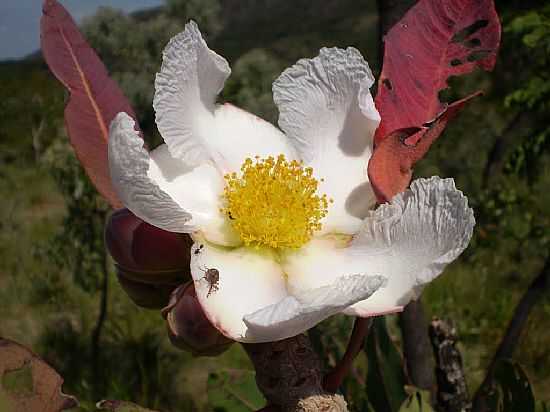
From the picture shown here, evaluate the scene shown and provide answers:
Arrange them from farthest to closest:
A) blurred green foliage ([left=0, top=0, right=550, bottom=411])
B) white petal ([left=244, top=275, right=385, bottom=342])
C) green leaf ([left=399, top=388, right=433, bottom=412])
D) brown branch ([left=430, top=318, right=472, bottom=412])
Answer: blurred green foliage ([left=0, top=0, right=550, bottom=411]) < brown branch ([left=430, top=318, right=472, bottom=412]) < green leaf ([left=399, top=388, right=433, bottom=412]) < white petal ([left=244, top=275, right=385, bottom=342])

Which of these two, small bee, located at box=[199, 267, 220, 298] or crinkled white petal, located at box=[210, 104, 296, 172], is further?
crinkled white petal, located at box=[210, 104, 296, 172]

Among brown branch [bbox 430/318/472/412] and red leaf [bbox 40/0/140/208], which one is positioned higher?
red leaf [bbox 40/0/140/208]

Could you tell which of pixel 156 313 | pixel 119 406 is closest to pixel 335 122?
pixel 119 406

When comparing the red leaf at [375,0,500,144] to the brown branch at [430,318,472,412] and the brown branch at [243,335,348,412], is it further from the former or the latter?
the brown branch at [430,318,472,412]

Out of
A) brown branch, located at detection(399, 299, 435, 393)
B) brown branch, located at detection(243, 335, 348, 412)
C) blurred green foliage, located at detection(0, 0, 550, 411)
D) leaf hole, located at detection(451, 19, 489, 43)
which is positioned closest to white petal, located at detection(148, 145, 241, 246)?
brown branch, located at detection(243, 335, 348, 412)

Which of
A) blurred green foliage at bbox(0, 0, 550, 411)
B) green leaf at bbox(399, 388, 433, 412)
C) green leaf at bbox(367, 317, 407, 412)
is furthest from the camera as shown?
blurred green foliage at bbox(0, 0, 550, 411)

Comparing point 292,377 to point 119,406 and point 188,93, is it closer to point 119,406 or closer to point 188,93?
point 119,406

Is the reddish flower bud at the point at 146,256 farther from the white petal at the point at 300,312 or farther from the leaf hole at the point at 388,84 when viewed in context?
the leaf hole at the point at 388,84
